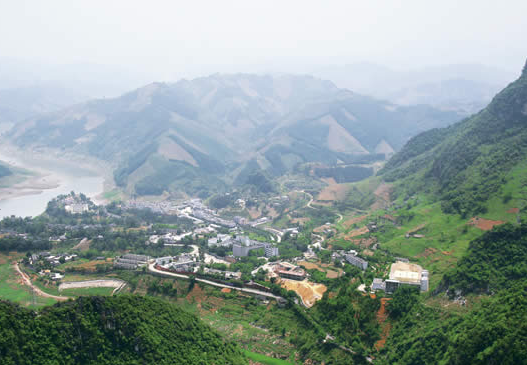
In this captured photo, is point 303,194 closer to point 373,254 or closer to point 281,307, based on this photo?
point 373,254

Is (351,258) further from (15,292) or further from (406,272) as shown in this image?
(15,292)

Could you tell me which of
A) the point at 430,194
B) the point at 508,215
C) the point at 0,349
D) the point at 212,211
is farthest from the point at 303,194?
the point at 0,349

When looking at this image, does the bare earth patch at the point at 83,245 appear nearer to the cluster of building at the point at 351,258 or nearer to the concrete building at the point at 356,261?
the cluster of building at the point at 351,258

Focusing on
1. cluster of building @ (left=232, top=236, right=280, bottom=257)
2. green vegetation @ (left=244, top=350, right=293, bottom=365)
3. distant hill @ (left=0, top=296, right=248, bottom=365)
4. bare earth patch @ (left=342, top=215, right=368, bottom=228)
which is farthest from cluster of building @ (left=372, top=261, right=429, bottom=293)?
bare earth patch @ (left=342, top=215, right=368, bottom=228)

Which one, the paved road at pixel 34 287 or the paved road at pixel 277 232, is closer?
the paved road at pixel 34 287

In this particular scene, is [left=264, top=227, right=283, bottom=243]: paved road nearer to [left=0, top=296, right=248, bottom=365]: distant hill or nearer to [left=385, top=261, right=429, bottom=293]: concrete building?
[left=385, top=261, right=429, bottom=293]: concrete building

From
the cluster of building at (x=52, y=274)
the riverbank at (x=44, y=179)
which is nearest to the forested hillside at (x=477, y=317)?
the cluster of building at (x=52, y=274)
